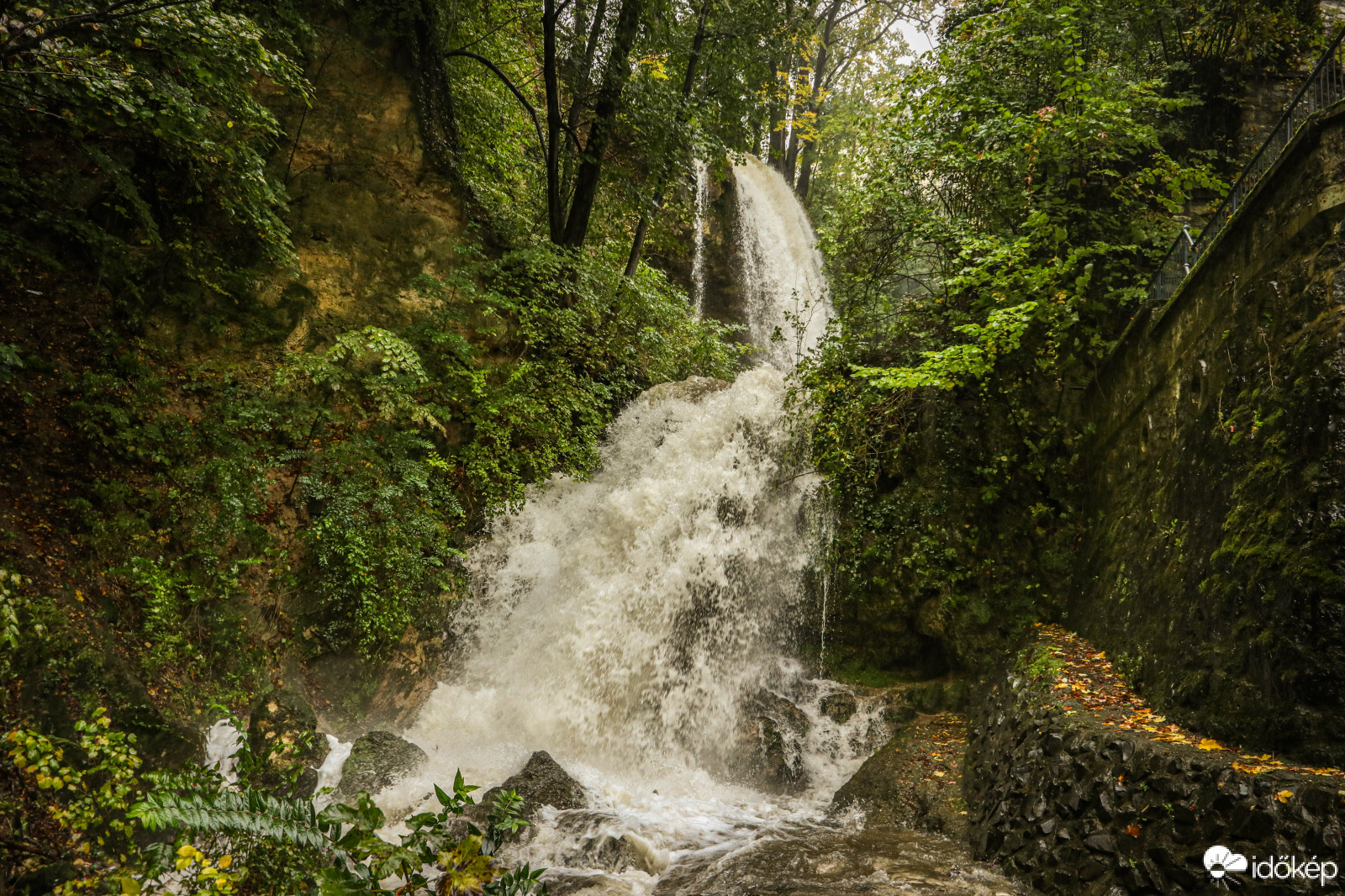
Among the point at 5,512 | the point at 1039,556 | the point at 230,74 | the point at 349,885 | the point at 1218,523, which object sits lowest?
the point at 349,885

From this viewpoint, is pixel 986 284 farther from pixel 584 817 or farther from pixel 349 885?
pixel 349 885

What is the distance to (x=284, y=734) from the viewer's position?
5.89 meters

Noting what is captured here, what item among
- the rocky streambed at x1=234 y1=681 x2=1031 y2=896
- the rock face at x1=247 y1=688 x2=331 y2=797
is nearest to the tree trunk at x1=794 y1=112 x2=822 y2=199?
the rocky streambed at x1=234 y1=681 x2=1031 y2=896

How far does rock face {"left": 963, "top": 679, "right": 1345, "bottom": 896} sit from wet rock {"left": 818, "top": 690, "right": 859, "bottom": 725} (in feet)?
Result: 6.48

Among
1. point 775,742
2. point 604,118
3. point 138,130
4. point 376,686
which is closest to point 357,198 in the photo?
point 138,130

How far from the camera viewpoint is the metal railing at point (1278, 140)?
515 centimetres

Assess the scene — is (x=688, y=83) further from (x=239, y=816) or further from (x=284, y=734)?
(x=239, y=816)

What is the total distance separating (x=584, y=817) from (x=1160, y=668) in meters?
4.71

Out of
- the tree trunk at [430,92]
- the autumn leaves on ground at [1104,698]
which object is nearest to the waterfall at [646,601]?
the autumn leaves on ground at [1104,698]

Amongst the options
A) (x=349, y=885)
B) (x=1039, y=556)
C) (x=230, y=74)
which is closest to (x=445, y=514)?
(x=230, y=74)

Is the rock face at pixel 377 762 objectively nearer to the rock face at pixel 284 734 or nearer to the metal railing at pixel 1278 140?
the rock face at pixel 284 734

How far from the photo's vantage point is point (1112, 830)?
A: 3.98 m

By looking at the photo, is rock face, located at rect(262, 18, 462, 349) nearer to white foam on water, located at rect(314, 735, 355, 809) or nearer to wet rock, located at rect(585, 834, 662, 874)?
white foam on water, located at rect(314, 735, 355, 809)

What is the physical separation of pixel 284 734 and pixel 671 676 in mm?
4044
